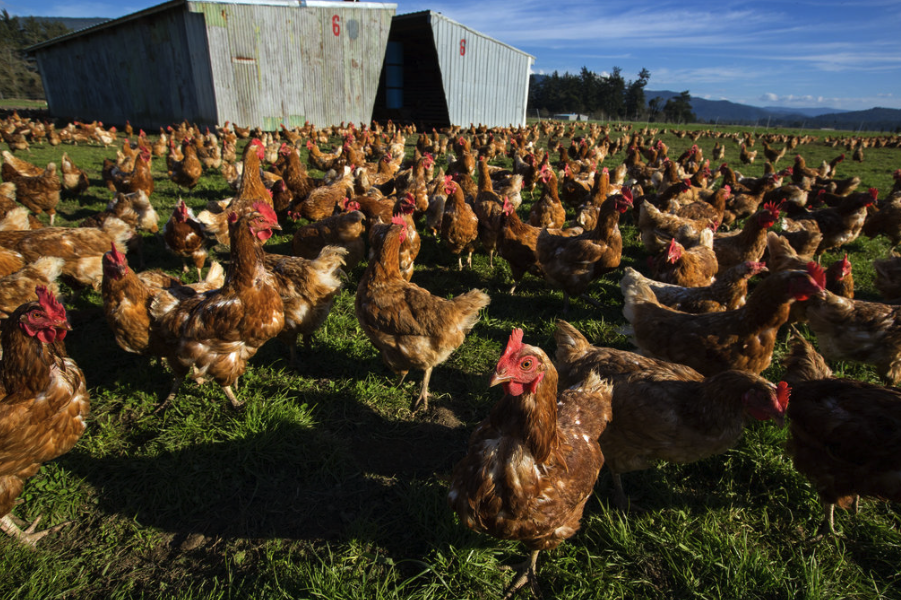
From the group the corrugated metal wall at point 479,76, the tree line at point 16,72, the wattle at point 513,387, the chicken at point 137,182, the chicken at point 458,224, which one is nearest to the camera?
the wattle at point 513,387

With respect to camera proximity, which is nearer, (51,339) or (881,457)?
(881,457)

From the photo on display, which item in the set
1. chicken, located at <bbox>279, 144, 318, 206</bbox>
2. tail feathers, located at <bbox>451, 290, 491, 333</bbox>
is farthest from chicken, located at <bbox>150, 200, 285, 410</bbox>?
chicken, located at <bbox>279, 144, 318, 206</bbox>

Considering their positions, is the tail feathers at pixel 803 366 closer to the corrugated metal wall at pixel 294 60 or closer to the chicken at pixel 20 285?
the chicken at pixel 20 285

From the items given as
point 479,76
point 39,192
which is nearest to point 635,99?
point 479,76

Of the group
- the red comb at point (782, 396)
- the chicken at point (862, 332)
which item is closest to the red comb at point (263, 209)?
the red comb at point (782, 396)

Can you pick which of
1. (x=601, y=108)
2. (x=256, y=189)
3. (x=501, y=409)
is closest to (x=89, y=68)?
(x=256, y=189)

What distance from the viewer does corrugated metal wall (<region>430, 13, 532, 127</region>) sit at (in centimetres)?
2567

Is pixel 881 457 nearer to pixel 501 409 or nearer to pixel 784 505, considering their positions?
pixel 784 505

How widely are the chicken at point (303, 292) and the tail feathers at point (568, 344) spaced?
105 inches

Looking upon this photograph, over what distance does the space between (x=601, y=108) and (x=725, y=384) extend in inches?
3443

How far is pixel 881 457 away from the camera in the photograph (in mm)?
2518

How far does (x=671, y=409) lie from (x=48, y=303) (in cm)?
438

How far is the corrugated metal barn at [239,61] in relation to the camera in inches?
796

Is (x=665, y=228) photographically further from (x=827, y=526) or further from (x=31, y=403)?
(x=31, y=403)
